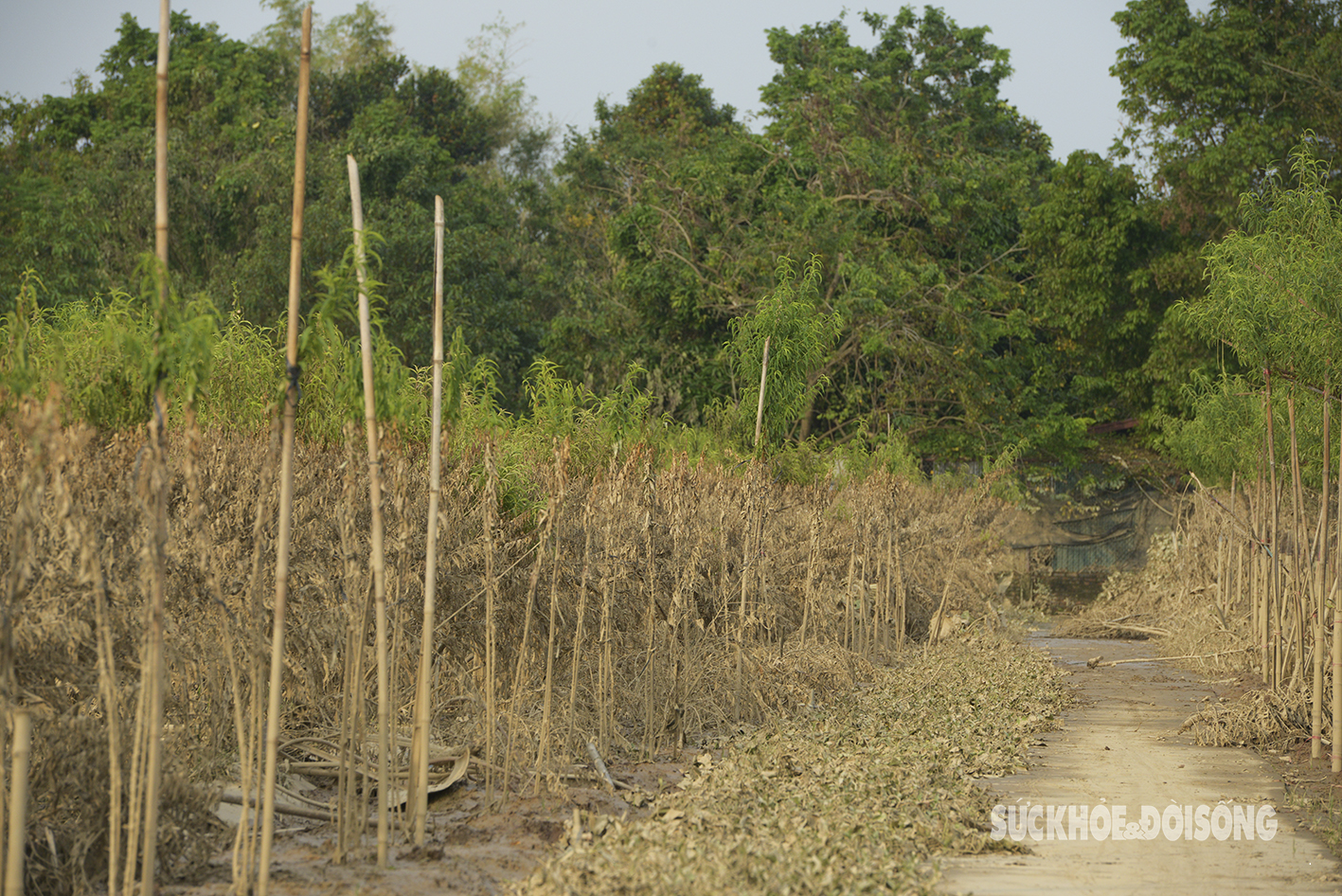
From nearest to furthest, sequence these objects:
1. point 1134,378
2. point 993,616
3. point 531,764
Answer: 1. point 531,764
2. point 993,616
3. point 1134,378

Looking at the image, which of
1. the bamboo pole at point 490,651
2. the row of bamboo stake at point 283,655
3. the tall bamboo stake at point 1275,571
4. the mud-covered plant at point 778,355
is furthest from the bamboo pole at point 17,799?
the mud-covered plant at point 778,355

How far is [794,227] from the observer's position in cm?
2053

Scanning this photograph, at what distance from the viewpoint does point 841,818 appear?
567cm

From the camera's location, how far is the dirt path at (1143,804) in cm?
522

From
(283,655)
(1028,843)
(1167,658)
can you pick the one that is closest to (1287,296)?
(1028,843)

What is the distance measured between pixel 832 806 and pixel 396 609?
2.30 m

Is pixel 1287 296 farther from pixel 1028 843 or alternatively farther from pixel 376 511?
pixel 376 511

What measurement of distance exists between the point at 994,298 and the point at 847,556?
35.1 ft

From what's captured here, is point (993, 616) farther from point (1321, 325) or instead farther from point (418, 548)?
point (418, 548)

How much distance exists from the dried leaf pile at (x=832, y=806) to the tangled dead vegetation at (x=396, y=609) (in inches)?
28.7

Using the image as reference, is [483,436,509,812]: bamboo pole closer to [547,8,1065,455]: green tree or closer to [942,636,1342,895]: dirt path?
[942,636,1342,895]: dirt path

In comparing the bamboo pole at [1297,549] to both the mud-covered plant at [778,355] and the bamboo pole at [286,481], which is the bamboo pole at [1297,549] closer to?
the mud-covered plant at [778,355]

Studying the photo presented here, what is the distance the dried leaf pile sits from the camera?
15.6ft

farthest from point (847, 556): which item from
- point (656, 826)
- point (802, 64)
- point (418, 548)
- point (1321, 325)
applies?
point (802, 64)
